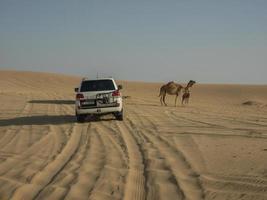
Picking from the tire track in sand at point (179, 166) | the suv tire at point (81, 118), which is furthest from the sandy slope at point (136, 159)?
the suv tire at point (81, 118)

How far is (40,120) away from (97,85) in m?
2.97

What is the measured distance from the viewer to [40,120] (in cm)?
2069

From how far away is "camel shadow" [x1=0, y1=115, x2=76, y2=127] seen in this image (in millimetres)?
19423

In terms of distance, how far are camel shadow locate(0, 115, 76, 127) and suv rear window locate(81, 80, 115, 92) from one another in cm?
154

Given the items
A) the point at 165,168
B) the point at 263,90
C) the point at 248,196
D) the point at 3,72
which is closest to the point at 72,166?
the point at 165,168

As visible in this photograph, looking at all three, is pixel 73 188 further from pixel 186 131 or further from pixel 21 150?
pixel 186 131

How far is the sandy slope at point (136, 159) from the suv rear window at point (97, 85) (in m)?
1.25

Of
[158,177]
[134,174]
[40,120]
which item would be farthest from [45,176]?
[40,120]

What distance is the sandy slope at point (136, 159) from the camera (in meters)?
7.95

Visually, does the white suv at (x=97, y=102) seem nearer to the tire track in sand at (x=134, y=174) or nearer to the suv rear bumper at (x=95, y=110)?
the suv rear bumper at (x=95, y=110)

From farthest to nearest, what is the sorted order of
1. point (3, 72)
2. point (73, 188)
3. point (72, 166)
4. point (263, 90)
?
1. point (3, 72)
2. point (263, 90)
3. point (72, 166)
4. point (73, 188)

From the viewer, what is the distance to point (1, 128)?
58.3 feet

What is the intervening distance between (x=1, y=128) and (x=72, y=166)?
837 cm

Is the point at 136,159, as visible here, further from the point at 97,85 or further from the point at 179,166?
the point at 97,85
